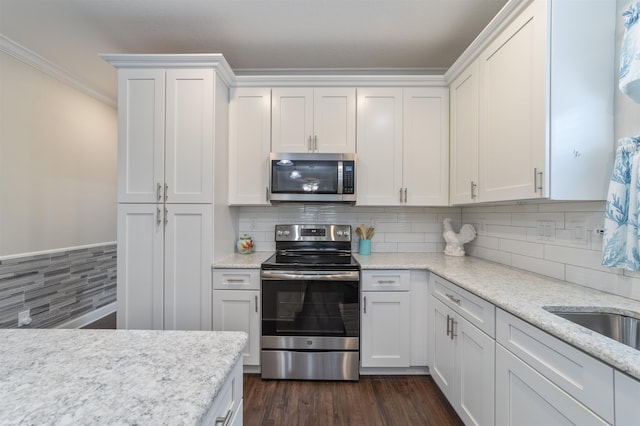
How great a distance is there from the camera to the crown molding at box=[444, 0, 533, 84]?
4.81ft

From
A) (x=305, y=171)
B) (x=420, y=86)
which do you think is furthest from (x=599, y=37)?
(x=305, y=171)

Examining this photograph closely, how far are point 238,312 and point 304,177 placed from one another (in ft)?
3.91

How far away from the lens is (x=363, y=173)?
240cm

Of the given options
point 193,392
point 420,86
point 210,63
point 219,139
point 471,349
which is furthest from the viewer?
point 420,86

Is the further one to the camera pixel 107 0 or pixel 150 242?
pixel 150 242

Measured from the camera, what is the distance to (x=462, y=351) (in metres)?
1.57

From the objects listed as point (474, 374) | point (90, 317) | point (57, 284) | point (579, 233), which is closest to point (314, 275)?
point (474, 374)

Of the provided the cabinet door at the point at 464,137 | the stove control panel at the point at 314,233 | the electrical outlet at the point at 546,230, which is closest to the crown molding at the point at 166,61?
the stove control panel at the point at 314,233

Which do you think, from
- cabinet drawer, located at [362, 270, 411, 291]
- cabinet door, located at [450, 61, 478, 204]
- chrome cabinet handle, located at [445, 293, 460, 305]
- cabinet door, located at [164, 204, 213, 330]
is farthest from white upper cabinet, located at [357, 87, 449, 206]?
cabinet door, located at [164, 204, 213, 330]

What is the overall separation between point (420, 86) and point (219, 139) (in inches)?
70.4

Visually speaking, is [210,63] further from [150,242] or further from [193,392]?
[193,392]

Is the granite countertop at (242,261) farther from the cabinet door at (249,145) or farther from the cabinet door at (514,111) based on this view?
the cabinet door at (514,111)

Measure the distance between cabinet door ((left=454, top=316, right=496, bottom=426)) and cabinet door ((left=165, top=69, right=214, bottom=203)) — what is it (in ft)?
6.33

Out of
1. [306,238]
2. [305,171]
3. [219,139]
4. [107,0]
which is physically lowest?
[306,238]
